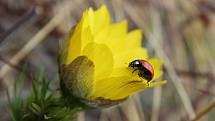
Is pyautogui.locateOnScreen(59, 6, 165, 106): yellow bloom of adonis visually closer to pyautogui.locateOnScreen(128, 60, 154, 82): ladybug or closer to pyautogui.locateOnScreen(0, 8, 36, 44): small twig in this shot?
pyautogui.locateOnScreen(128, 60, 154, 82): ladybug

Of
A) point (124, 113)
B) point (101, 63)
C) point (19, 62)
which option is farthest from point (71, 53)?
point (124, 113)

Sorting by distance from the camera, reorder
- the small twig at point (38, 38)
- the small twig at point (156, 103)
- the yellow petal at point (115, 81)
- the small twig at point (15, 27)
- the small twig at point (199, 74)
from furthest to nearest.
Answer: the small twig at point (199, 74) → the small twig at point (156, 103) → the small twig at point (38, 38) → the small twig at point (15, 27) → the yellow petal at point (115, 81)

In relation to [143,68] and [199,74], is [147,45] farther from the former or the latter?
[143,68]

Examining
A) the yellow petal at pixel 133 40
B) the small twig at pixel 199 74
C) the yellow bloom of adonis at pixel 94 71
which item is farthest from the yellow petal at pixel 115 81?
the small twig at pixel 199 74

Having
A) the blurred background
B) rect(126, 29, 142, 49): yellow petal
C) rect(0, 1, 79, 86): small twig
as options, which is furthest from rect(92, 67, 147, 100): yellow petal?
rect(0, 1, 79, 86): small twig

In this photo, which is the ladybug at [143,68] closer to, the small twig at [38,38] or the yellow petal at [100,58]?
the yellow petal at [100,58]
